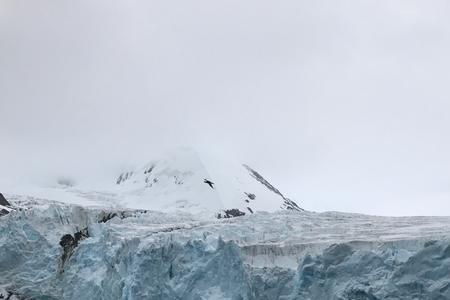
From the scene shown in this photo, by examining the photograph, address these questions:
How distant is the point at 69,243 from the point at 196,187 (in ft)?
230

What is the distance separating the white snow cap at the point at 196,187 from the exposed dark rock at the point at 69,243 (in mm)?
57798

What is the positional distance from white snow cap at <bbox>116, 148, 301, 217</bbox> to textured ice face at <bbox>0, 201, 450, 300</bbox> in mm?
59409

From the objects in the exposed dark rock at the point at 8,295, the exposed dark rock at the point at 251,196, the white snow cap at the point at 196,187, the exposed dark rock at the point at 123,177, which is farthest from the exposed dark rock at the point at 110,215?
the exposed dark rock at the point at 123,177

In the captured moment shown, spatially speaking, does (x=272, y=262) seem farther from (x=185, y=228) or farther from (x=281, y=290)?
(x=185, y=228)

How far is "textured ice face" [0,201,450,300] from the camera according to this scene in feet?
90.2

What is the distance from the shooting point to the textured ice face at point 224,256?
90.2 ft

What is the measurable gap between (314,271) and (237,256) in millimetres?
4400

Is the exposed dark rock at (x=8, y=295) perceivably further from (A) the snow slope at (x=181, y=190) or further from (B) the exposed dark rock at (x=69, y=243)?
(A) the snow slope at (x=181, y=190)

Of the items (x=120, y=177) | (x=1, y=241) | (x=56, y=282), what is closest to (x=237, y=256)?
(x=56, y=282)

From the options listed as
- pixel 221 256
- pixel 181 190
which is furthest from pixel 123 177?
pixel 221 256

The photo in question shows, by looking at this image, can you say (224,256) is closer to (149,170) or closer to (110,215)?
(110,215)

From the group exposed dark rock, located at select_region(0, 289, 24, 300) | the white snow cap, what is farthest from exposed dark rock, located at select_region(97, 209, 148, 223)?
the white snow cap

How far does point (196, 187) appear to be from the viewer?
114188 millimetres

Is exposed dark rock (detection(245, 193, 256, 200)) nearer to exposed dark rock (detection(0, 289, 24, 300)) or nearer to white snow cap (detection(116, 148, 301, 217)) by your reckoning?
white snow cap (detection(116, 148, 301, 217))
